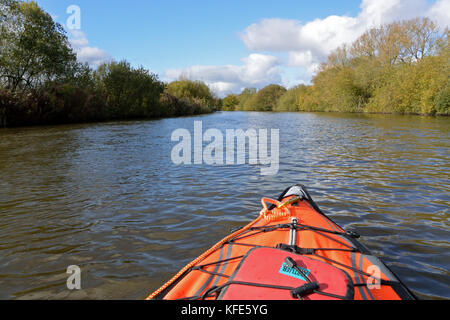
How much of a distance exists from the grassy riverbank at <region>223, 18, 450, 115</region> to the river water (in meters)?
25.1

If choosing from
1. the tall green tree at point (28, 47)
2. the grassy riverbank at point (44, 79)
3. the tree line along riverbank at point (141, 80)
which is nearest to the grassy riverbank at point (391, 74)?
the tree line along riverbank at point (141, 80)

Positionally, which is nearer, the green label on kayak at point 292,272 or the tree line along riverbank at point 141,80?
the green label on kayak at point 292,272

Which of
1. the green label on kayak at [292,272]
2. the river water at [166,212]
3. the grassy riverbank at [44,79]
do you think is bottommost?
the river water at [166,212]

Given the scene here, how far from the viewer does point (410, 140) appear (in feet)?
38.3

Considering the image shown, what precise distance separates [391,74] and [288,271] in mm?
39982

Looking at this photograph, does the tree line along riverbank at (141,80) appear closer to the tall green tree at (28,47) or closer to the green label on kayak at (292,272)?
the tall green tree at (28,47)

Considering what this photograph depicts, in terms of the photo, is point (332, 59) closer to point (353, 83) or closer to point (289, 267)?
point (353, 83)

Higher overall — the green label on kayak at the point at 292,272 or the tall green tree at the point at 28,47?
the tall green tree at the point at 28,47

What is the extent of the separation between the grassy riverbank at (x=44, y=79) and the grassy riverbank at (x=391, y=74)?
30.9m

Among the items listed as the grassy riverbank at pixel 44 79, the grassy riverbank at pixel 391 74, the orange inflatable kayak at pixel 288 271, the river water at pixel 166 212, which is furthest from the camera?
the grassy riverbank at pixel 391 74

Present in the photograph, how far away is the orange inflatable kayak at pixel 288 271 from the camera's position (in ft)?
5.87

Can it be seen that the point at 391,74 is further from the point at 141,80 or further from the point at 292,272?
the point at 292,272
